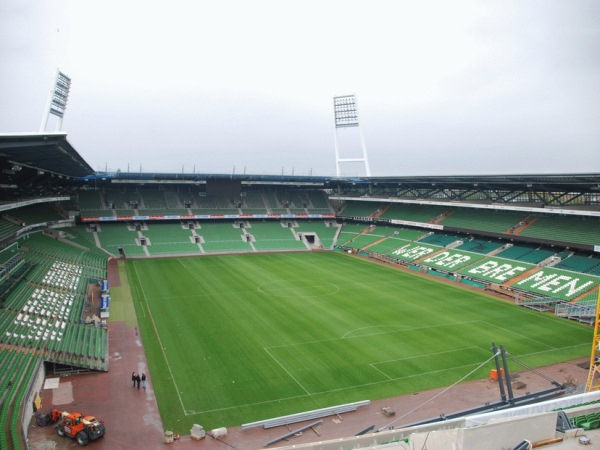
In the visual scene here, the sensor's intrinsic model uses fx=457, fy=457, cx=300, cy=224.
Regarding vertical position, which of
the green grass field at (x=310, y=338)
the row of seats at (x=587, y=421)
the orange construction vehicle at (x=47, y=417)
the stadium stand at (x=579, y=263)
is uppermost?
the row of seats at (x=587, y=421)

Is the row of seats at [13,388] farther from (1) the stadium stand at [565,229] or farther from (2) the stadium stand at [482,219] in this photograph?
(2) the stadium stand at [482,219]

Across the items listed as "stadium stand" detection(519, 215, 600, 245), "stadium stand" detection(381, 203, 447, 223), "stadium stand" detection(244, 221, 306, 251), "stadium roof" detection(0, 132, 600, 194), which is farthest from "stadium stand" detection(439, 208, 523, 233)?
"stadium stand" detection(244, 221, 306, 251)

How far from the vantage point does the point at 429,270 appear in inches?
1796

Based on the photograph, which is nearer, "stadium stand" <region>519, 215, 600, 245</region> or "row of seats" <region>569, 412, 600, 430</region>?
"row of seats" <region>569, 412, 600, 430</region>

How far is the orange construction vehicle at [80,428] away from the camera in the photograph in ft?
50.6

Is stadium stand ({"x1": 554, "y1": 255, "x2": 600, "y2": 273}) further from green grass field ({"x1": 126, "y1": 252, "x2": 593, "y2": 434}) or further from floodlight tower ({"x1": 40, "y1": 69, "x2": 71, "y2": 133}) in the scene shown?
floodlight tower ({"x1": 40, "y1": 69, "x2": 71, "y2": 133})

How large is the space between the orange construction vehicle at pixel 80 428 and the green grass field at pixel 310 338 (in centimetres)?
254

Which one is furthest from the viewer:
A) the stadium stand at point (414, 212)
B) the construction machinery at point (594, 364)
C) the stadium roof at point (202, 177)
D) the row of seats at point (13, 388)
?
the stadium stand at point (414, 212)

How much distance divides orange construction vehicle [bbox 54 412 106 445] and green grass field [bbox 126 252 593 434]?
8.35 ft

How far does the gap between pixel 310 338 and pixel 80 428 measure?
13490mm

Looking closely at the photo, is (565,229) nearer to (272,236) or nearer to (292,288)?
(292,288)

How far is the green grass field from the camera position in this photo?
64.2 ft

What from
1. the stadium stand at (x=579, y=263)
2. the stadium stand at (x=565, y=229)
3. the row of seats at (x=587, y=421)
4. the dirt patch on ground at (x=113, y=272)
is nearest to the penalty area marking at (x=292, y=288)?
the dirt patch on ground at (x=113, y=272)

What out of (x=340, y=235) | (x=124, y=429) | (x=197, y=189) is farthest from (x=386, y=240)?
(x=124, y=429)
